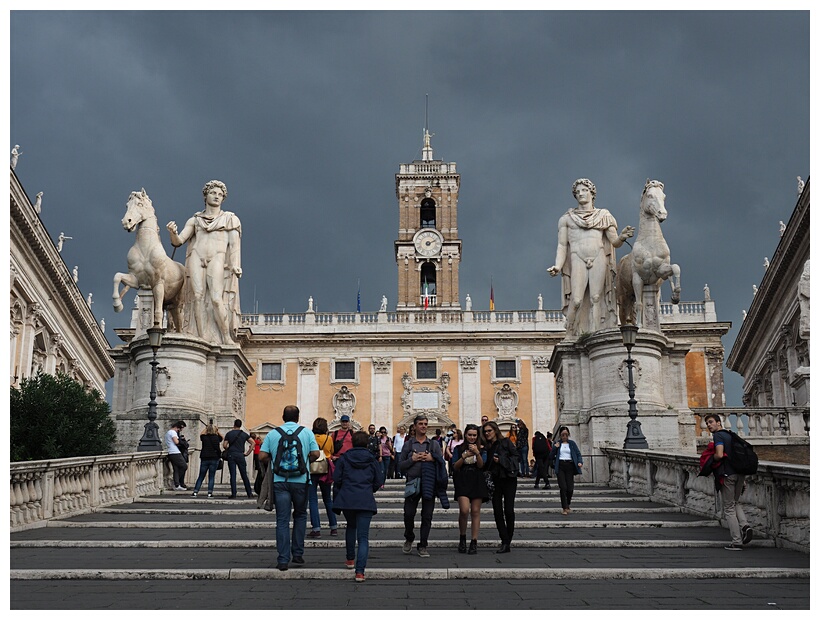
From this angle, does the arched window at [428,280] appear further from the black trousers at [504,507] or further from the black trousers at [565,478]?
the black trousers at [504,507]

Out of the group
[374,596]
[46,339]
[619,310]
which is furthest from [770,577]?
[46,339]

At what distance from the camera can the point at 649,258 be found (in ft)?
63.9

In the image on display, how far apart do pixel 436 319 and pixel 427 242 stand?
37.4ft

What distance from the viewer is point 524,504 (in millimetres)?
14859

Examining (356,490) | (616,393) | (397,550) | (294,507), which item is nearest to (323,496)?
(397,550)

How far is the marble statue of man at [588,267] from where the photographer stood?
68.0ft

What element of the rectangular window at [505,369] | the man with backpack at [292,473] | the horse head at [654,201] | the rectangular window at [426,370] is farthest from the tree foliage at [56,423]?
the rectangular window at [505,369]

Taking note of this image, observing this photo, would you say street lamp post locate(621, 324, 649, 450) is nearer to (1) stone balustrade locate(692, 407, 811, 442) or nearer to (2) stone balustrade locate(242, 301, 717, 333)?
(1) stone balustrade locate(692, 407, 811, 442)

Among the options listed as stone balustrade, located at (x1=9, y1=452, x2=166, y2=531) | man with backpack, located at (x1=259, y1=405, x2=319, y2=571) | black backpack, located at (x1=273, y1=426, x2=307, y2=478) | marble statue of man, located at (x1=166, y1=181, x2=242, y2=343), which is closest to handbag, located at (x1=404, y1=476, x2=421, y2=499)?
man with backpack, located at (x1=259, y1=405, x2=319, y2=571)

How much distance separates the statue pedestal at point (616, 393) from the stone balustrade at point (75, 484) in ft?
31.0

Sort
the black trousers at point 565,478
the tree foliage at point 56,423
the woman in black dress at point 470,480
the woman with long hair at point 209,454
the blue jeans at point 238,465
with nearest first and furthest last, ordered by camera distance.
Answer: the woman in black dress at point 470,480 → the black trousers at point 565,478 → the blue jeans at point 238,465 → the woman with long hair at point 209,454 → the tree foliage at point 56,423

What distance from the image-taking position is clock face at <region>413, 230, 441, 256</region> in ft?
211

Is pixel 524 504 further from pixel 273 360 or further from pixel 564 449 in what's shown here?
pixel 273 360

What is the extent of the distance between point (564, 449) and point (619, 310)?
808 cm
